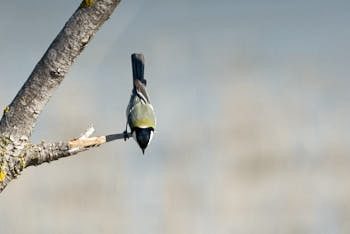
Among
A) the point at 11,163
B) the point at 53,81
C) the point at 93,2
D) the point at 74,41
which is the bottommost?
the point at 11,163

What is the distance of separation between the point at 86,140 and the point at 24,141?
41 centimetres

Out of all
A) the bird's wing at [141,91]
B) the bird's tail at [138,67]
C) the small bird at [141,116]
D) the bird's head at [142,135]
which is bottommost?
the bird's head at [142,135]

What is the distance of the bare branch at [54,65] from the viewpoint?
4.64ft

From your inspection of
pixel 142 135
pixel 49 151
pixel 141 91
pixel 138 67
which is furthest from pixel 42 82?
pixel 138 67

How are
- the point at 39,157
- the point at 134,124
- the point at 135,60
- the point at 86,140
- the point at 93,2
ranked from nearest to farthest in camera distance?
the point at 93,2
the point at 39,157
the point at 86,140
the point at 134,124
the point at 135,60

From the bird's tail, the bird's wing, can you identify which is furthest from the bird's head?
the bird's tail

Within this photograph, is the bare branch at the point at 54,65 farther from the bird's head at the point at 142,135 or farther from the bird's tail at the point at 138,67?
the bird's tail at the point at 138,67

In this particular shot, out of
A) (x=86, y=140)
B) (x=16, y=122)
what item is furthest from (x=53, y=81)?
(x=86, y=140)

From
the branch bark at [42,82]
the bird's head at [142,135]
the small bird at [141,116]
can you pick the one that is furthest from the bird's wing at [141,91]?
the branch bark at [42,82]

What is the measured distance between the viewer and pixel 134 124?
11.0ft

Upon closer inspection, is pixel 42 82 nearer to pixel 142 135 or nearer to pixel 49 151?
pixel 49 151

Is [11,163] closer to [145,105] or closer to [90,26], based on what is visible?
[90,26]

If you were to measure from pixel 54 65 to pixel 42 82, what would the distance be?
0.23 ft

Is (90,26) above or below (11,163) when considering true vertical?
above
